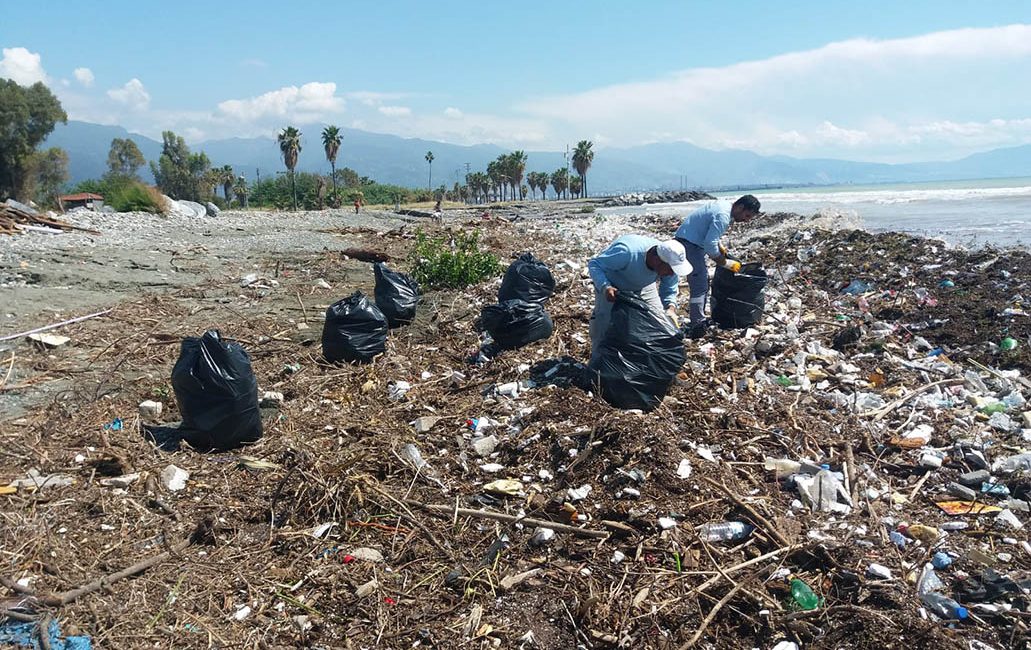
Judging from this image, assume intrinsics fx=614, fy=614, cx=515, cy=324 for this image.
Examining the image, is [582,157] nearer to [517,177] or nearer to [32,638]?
[517,177]

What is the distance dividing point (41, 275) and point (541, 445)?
294 inches

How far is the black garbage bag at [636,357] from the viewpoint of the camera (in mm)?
3895

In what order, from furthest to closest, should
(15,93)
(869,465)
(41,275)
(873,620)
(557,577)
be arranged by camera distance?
(15,93) < (41,275) < (869,465) < (557,577) < (873,620)

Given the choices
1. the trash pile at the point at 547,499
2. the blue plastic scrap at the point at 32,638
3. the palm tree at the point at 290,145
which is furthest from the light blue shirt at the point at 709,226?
the palm tree at the point at 290,145

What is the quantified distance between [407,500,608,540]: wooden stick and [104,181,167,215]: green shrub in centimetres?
1892

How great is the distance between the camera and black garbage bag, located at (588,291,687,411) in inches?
153

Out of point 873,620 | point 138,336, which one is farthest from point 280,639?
point 138,336

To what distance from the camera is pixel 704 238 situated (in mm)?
5418

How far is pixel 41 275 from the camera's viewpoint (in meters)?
7.65

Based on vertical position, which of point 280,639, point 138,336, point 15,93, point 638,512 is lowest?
point 280,639

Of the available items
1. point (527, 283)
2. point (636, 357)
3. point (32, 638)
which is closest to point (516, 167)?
point (527, 283)

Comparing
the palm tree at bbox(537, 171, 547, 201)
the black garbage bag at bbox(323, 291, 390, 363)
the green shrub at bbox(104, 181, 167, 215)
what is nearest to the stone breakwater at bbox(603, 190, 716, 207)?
the palm tree at bbox(537, 171, 547, 201)

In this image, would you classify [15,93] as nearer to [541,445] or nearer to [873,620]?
[541,445]

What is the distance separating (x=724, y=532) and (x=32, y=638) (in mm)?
2684
